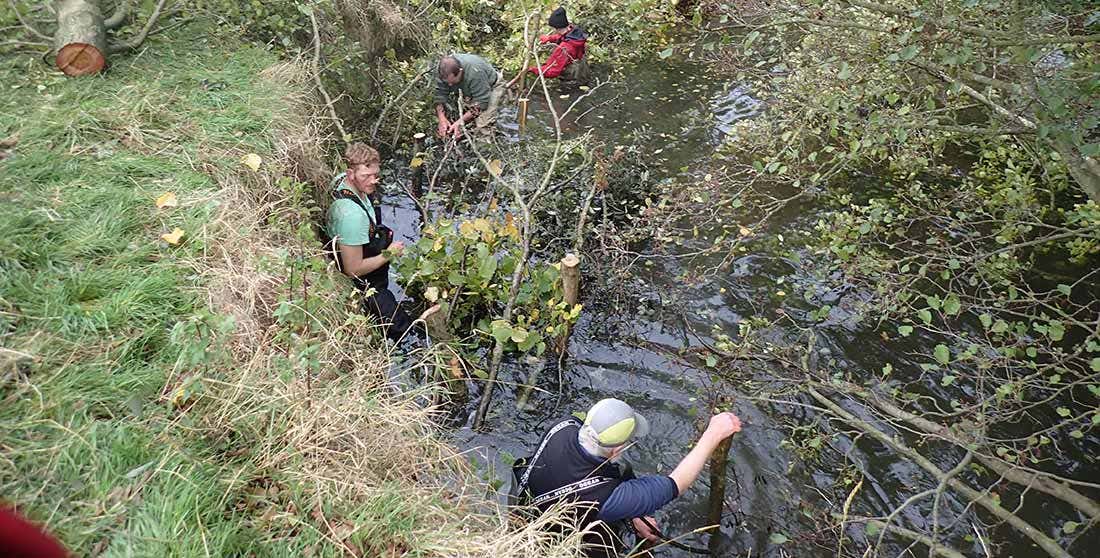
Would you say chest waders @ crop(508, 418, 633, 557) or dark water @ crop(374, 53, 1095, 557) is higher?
chest waders @ crop(508, 418, 633, 557)

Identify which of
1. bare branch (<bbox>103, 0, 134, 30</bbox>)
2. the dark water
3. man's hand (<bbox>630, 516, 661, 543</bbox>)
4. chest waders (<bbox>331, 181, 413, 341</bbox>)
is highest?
bare branch (<bbox>103, 0, 134, 30</bbox>)

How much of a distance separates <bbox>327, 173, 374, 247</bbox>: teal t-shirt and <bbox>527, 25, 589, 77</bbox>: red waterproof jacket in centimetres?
594

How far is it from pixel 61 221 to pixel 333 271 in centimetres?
170

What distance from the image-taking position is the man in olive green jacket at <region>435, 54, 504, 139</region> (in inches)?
309

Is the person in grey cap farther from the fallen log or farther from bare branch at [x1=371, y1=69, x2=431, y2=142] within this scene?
the fallen log

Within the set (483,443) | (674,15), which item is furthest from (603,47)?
(483,443)

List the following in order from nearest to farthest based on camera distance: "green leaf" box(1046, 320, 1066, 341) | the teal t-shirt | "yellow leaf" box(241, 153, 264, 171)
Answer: "green leaf" box(1046, 320, 1066, 341) → "yellow leaf" box(241, 153, 264, 171) → the teal t-shirt

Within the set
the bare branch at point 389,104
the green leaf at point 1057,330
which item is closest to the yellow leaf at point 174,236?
the bare branch at point 389,104

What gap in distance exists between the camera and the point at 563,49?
1035 cm

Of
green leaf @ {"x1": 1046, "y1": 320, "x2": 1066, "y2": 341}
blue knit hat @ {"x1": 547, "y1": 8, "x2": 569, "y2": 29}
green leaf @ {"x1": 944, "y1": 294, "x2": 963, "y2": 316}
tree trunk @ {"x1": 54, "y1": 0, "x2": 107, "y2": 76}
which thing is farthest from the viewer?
blue knit hat @ {"x1": 547, "y1": 8, "x2": 569, "y2": 29}

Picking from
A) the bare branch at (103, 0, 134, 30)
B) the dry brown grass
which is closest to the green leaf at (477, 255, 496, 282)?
the dry brown grass

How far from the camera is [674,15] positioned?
1320 centimetres

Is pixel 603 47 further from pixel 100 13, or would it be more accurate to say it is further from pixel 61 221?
pixel 61 221

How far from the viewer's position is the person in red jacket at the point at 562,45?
33.5 feet
